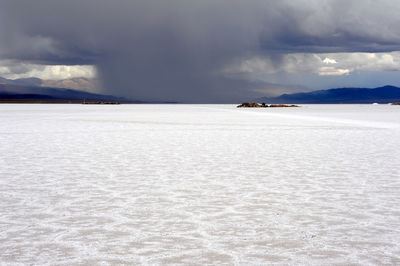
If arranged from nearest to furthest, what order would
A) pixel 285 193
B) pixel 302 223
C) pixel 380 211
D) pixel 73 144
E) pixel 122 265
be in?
pixel 122 265, pixel 302 223, pixel 380 211, pixel 285 193, pixel 73 144

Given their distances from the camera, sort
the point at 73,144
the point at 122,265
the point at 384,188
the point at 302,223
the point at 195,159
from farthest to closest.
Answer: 1. the point at 73,144
2. the point at 195,159
3. the point at 384,188
4. the point at 302,223
5. the point at 122,265

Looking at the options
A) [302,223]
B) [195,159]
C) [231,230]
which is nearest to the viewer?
[231,230]

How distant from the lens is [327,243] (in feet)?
16.3

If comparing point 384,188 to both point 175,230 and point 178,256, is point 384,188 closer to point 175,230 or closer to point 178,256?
point 175,230

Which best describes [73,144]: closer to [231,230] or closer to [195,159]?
[195,159]

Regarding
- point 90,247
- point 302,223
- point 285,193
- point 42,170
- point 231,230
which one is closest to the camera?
point 90,247

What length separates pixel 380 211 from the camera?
21.3 ft

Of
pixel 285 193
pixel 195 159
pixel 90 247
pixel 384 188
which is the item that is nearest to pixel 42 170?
pixel 195 159

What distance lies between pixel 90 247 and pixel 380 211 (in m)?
3.77

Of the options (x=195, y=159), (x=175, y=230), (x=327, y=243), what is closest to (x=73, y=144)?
(x=195, y=159)

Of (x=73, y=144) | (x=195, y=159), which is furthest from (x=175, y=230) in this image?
(x=73, y=144)

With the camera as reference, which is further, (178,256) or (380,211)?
(380,211)

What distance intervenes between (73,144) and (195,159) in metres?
5.74

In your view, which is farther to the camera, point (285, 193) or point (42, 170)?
point (42, 170)
